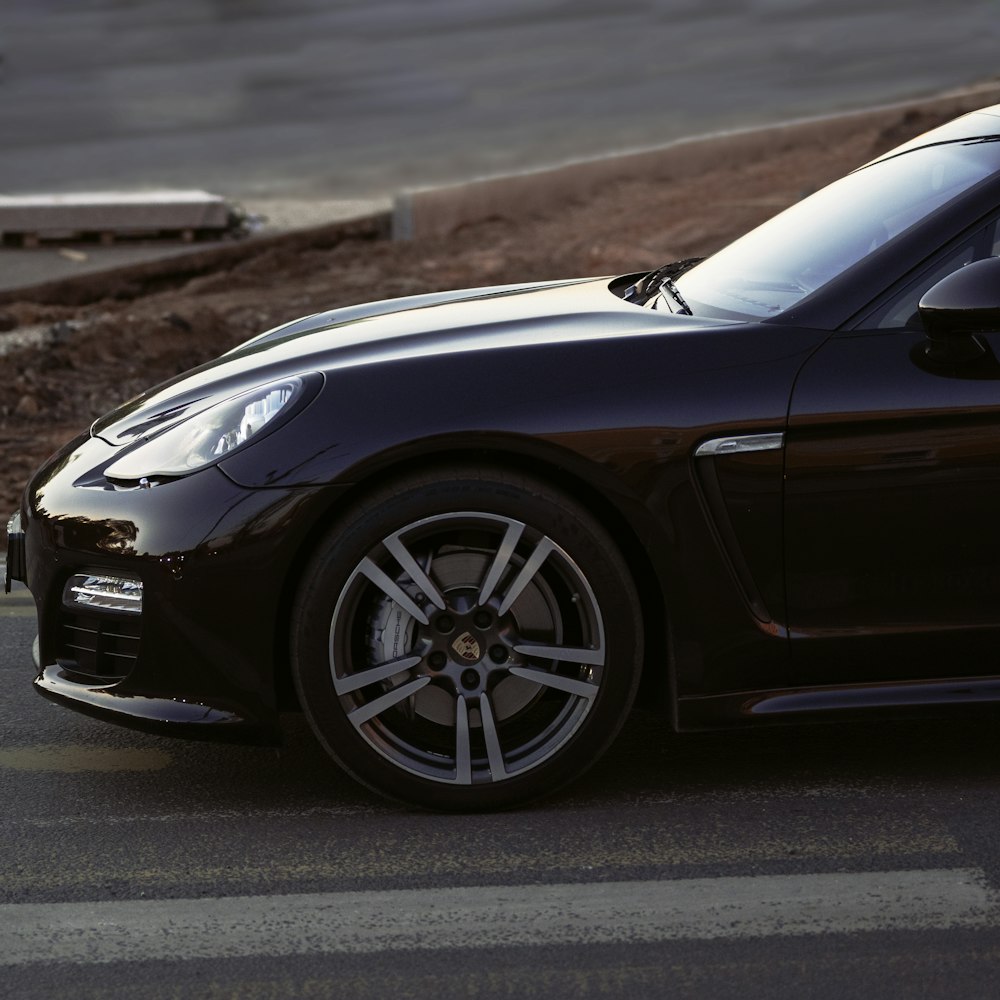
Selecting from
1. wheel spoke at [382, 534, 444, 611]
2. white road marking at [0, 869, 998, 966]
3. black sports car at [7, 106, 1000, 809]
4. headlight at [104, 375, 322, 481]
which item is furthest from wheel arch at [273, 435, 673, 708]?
white road marking at [0, 869, 998, 966]

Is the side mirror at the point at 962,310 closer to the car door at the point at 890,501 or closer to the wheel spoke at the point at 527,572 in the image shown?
the car door at the point at 890,501

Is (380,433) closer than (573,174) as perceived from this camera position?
Yes

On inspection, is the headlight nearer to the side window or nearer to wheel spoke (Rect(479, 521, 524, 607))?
wheel spoke (Rect(479, 521, 524, 607))

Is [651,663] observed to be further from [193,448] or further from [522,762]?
[193,448]

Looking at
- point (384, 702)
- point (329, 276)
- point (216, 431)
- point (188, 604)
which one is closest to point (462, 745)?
point (384, 702)

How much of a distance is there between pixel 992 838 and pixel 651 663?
796 mm

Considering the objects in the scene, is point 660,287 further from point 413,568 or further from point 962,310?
point 413,568

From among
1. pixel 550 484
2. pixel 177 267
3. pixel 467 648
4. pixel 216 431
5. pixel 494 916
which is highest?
pixel 177 267

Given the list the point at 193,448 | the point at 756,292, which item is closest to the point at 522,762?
the point at 193,448

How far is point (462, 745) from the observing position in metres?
3.58

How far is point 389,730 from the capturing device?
3.61 m

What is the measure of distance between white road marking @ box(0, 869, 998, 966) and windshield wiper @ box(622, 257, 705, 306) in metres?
1.39

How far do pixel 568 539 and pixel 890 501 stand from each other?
67 cm

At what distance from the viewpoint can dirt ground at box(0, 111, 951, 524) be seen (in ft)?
30.1
